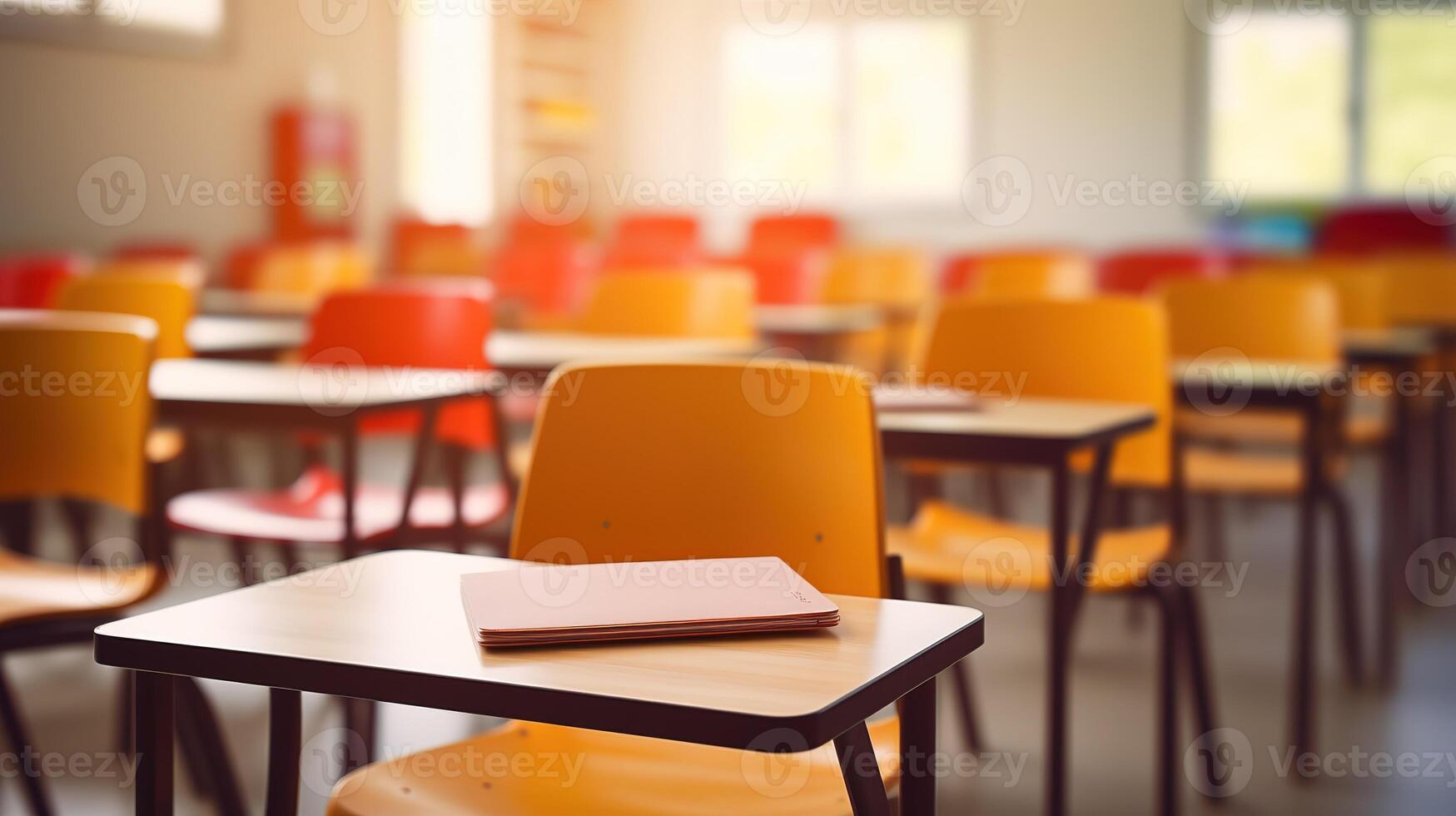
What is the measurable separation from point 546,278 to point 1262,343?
11.8 ft

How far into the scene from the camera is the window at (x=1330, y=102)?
8469mm

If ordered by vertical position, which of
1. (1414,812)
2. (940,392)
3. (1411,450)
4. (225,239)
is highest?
(225,239)

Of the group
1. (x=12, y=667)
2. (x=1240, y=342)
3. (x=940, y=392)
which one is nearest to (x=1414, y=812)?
(x=940, y=392)

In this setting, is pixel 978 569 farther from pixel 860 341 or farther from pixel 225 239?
pixel 225 239

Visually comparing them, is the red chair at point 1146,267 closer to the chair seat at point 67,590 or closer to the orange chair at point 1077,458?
the orange chair at point 1077,458

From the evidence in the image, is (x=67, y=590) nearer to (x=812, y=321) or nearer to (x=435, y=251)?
(x=812, y=321)

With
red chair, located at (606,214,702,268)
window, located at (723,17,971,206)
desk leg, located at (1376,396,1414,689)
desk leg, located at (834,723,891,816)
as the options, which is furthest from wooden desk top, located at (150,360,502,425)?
window, located at (723,17,971,206)

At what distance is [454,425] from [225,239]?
16.4ft

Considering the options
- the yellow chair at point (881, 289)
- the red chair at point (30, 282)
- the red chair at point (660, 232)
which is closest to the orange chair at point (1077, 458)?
the red chair at point (30, 282)

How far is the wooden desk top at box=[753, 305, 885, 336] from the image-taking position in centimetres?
448

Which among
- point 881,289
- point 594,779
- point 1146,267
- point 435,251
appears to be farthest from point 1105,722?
point 435,251

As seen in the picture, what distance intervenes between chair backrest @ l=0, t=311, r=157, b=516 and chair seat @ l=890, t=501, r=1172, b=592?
1.18m

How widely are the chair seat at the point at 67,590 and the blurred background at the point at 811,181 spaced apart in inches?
24.8

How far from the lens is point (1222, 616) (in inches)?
152
